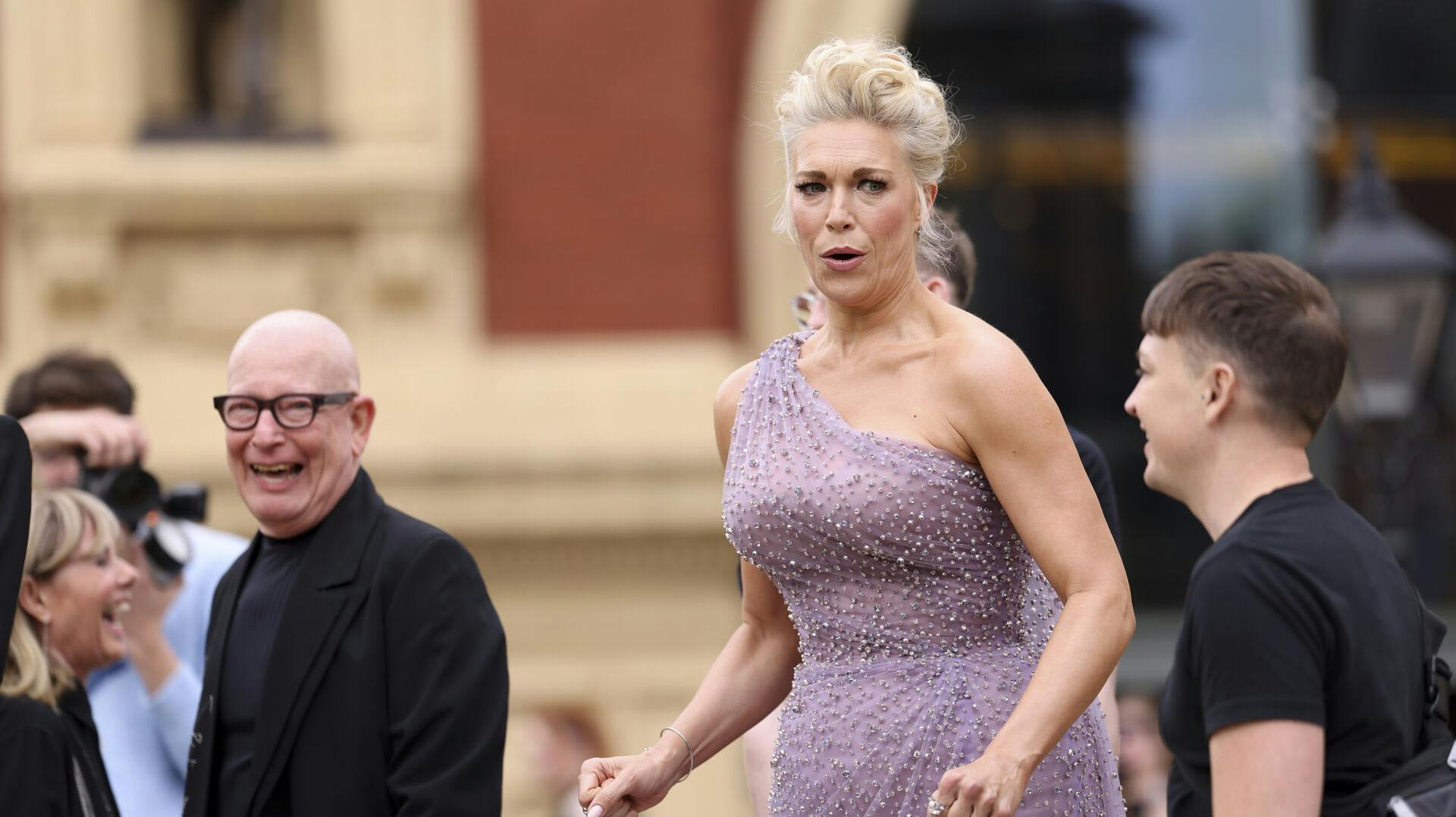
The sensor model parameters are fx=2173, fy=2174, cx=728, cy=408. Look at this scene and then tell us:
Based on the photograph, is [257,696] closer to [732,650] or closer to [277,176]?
[732,650]

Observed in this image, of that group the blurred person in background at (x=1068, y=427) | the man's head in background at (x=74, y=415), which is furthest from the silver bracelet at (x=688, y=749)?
the man's head in background at (x=74, y=415)

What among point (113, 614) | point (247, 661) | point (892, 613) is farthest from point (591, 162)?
point (892, 613)

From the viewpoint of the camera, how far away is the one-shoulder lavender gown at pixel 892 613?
311 cm

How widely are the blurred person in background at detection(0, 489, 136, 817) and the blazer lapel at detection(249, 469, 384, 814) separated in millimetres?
400

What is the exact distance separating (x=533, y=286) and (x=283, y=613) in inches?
249

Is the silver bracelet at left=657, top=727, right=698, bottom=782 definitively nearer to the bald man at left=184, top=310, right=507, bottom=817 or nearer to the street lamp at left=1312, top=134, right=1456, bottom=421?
the bald man at left=184, top=310, right=507, bottom=817

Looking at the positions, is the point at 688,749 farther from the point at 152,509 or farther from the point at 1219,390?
the point at 152,509

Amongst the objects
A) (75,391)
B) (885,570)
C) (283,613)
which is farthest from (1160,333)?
(75,391)

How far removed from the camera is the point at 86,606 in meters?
4.23

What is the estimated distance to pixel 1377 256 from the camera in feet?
23.4

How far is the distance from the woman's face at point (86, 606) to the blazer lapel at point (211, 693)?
1.26ft

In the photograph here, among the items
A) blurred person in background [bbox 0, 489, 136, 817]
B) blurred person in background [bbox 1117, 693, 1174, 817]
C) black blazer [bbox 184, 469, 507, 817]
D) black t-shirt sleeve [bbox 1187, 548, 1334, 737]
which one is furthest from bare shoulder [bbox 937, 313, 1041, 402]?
blurred person in background [bbox 1117, 693, 1174, 817]

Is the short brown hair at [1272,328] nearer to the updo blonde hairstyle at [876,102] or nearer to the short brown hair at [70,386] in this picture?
the updo blonde hairstyle at [876,102]

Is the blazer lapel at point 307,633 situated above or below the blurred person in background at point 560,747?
above
